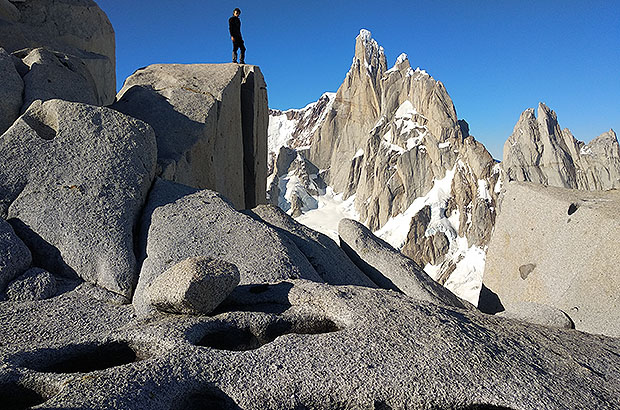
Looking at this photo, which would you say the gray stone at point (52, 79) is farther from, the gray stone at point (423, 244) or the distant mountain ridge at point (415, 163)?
the gray stone at point (423, 244)

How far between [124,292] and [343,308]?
3.05 metres

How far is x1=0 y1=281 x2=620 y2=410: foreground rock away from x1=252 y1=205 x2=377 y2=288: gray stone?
79.8 inches

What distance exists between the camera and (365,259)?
9266mm

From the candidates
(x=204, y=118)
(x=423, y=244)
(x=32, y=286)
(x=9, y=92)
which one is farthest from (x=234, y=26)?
(x=423, y=244)

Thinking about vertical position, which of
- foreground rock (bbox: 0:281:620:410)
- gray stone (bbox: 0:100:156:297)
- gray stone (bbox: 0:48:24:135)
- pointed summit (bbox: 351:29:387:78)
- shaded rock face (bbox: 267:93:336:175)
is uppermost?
pointed summit (bbox: 351:29:387:78)

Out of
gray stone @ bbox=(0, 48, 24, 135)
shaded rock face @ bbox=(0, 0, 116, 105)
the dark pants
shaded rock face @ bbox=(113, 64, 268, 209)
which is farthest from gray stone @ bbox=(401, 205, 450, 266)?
gray stone @ bbox=(0, 48, 24, 135)

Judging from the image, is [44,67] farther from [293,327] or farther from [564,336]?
[564,336]

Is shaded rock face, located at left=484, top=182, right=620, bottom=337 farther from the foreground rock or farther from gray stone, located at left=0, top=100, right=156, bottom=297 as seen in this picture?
gray stone, located at left=0, top=100, right=156, bottom=297

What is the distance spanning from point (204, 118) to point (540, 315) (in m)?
8.44

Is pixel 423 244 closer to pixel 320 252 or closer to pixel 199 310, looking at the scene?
pixel 320 252

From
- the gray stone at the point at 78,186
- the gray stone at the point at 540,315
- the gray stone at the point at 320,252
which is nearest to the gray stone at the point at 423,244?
the gray stone at the point at 320,252

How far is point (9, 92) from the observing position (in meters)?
8.66

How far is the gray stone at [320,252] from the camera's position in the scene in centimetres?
777

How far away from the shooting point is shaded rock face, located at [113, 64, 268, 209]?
35.3 feet
